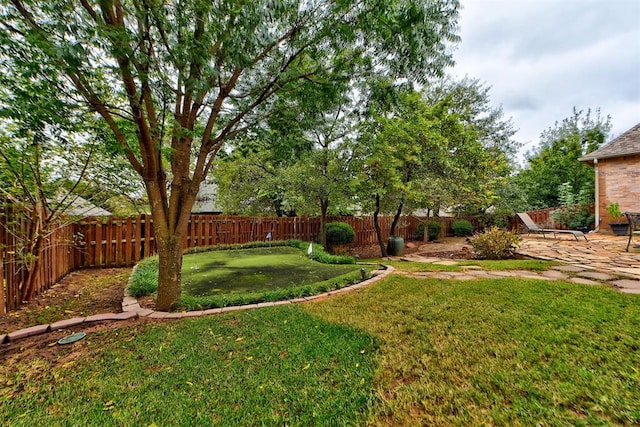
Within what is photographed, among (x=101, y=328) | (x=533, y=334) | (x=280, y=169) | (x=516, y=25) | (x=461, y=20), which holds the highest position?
(x=516, y=25)

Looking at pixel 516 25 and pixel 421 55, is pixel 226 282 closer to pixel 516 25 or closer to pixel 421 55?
Result: pixel 421 55

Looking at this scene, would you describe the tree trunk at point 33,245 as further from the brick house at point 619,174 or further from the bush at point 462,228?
the brick house at point 619,174

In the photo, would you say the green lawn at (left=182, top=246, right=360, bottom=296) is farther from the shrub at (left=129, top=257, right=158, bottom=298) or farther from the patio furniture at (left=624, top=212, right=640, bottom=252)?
the patio furniture at (left=624, top=212, right=640, bottom=252)

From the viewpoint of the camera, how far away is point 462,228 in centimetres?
1402

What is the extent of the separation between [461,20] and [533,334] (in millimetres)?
3269

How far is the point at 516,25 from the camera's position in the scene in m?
6.08

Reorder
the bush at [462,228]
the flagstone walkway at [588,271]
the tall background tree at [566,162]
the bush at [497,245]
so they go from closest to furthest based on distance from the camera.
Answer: the flagstone walkway at [588,271] → the bush at [497,245] → the bush at [462,228] → the tall background tree at [566,162]

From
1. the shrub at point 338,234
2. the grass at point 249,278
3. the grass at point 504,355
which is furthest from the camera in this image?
the shrub at point 338,234

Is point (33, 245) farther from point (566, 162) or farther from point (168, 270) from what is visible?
point (566, 162)

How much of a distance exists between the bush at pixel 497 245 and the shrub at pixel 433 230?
631cm

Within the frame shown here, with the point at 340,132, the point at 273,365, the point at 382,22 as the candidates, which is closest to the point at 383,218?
the point at 340,132

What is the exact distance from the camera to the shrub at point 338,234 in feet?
34.2

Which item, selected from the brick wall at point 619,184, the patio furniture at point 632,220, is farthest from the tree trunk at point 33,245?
the brick wall at point 619,184

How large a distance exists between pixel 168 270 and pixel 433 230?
1267cm
